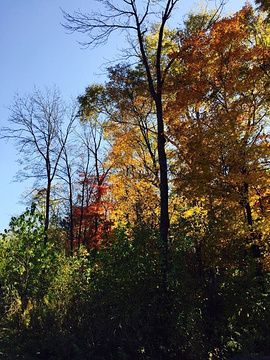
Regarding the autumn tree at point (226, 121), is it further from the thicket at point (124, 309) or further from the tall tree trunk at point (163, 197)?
the thicket at point (124, 309)

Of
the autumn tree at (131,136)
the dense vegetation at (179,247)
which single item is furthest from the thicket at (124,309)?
the autumn tree at (131,136)

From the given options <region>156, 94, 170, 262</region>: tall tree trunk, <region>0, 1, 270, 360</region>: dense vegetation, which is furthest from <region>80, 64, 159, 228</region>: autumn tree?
<region>156, 94, 170, 262</region>: tall tree trunk

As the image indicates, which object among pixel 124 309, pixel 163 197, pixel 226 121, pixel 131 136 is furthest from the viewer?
pixel 131 136

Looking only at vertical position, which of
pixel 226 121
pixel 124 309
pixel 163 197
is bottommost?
pixel 124 309

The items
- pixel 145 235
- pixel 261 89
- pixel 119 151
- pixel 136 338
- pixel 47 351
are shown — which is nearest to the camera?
pixel 136 338

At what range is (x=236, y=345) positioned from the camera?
627cm

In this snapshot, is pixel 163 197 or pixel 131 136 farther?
pixel 131 136

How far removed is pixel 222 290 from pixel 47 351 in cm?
518

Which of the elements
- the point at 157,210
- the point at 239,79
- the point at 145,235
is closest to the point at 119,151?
the point at 157,210

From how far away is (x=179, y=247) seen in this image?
7.41 meters

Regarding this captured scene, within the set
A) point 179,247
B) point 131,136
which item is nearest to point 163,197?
point 179,247

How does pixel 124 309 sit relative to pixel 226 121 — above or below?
below

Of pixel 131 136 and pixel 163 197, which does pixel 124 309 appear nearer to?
pixel 163 197

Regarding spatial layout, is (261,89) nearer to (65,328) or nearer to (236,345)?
(236,345)
